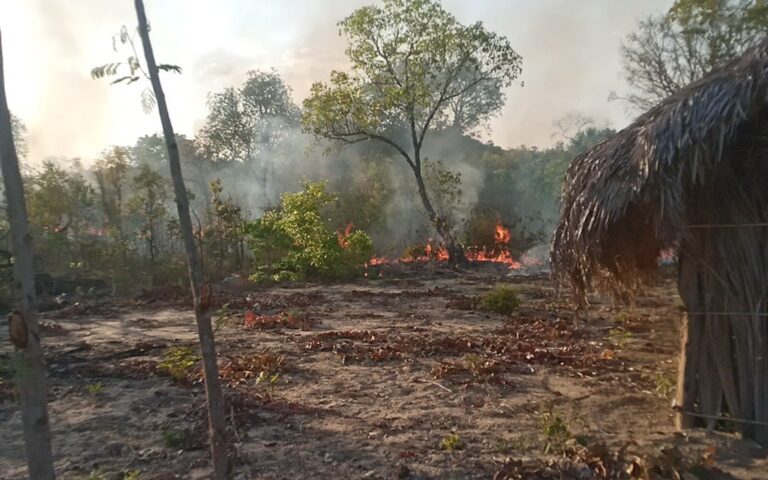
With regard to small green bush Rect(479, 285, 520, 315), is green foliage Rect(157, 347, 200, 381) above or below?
above

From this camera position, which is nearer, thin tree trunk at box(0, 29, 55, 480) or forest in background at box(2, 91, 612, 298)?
thin tree trunk at box(0, 29, 55, 480)

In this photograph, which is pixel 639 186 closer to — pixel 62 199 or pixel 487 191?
pixel 62 199

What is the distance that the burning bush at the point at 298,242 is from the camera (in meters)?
16.4

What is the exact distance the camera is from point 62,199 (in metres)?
17.6

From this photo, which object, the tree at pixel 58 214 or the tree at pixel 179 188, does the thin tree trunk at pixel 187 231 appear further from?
the tree at pixel 58 214

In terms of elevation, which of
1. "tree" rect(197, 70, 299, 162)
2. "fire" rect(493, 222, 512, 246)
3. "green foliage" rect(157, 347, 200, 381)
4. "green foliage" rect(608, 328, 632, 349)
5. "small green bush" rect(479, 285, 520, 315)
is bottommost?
"green foliage" rect(608, 328, 632, 349)

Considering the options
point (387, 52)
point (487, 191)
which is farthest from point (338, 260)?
point (487, 191)

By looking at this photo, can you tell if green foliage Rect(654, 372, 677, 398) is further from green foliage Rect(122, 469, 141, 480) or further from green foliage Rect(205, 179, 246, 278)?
green foliage Rect(205, 179, 246, 278)

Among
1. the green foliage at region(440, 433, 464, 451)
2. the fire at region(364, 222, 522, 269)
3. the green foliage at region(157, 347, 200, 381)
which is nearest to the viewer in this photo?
the green foliage at region(440, 433, 464, 451)

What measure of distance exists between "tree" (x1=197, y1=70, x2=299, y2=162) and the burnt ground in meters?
23.6

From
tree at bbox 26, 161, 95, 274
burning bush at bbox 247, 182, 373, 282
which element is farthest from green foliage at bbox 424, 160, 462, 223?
tree at bbox 26, 161, 95, 274

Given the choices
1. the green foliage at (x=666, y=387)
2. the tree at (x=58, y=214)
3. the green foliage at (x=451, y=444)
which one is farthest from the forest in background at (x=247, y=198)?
the green foliage at (x=666, y=387)

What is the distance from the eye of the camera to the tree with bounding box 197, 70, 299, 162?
1270 inches

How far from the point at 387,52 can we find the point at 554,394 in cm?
1653
